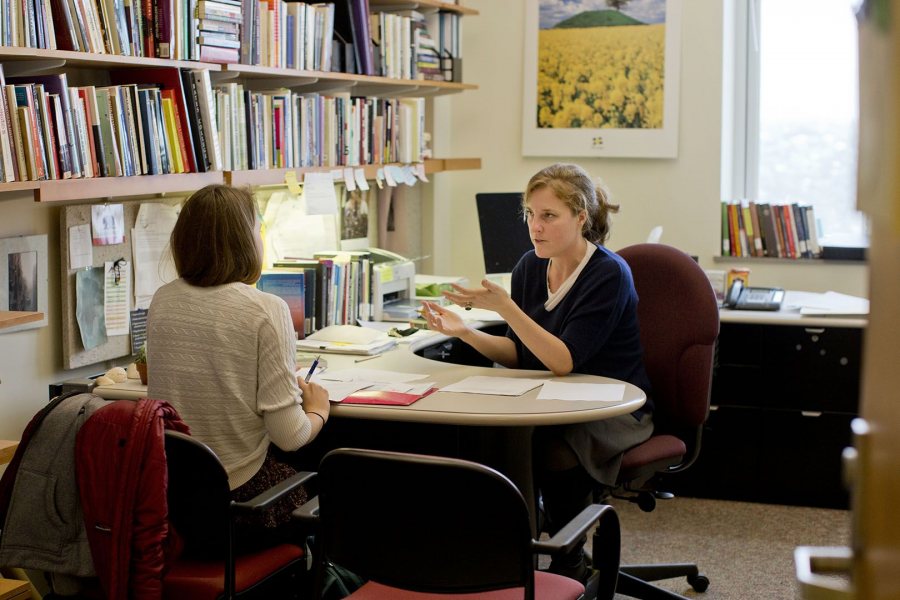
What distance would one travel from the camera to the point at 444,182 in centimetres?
463

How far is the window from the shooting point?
434cm

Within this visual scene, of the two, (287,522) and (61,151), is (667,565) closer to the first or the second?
(287,522)

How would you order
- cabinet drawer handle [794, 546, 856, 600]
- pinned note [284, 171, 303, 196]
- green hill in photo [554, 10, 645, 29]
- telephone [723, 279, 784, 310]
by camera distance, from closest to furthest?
cabinet drawer handle [794, 546, 856, 600]
pinned note [284, 171, 303, 196]
telephone [723, 279, 784, 310]
green hill in photo [554, 10, 645, 29]

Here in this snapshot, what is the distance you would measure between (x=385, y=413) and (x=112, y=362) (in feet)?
3.19

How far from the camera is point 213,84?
119 inches

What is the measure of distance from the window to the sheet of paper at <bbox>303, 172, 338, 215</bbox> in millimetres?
1976

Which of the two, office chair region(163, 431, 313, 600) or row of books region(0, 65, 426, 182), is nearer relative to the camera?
office chair region(163, 431, 313, 600)

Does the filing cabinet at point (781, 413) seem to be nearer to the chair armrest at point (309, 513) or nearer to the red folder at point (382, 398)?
the red folder at point (382, 398)

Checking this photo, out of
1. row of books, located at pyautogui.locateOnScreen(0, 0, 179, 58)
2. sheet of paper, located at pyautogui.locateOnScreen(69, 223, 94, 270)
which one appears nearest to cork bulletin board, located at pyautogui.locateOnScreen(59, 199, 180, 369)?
sheet of paper, located at pyautogui.locateOnScreen(69, 223, 94, 270)

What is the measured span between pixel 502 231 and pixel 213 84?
1339mm

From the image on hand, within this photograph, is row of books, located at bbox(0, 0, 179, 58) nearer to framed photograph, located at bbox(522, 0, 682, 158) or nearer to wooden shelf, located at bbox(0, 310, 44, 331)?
wooden shelf, located at bbox(0, 310, 44, 331)

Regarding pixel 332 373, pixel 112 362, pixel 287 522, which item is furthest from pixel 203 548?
pixel 112 362

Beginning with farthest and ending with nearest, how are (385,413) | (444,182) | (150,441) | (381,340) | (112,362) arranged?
(444,182) → (381,340) → (112,362) → (385,413) → (150,441)

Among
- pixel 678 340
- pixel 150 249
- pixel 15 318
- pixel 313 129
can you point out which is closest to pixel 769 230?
pixel 678 340
